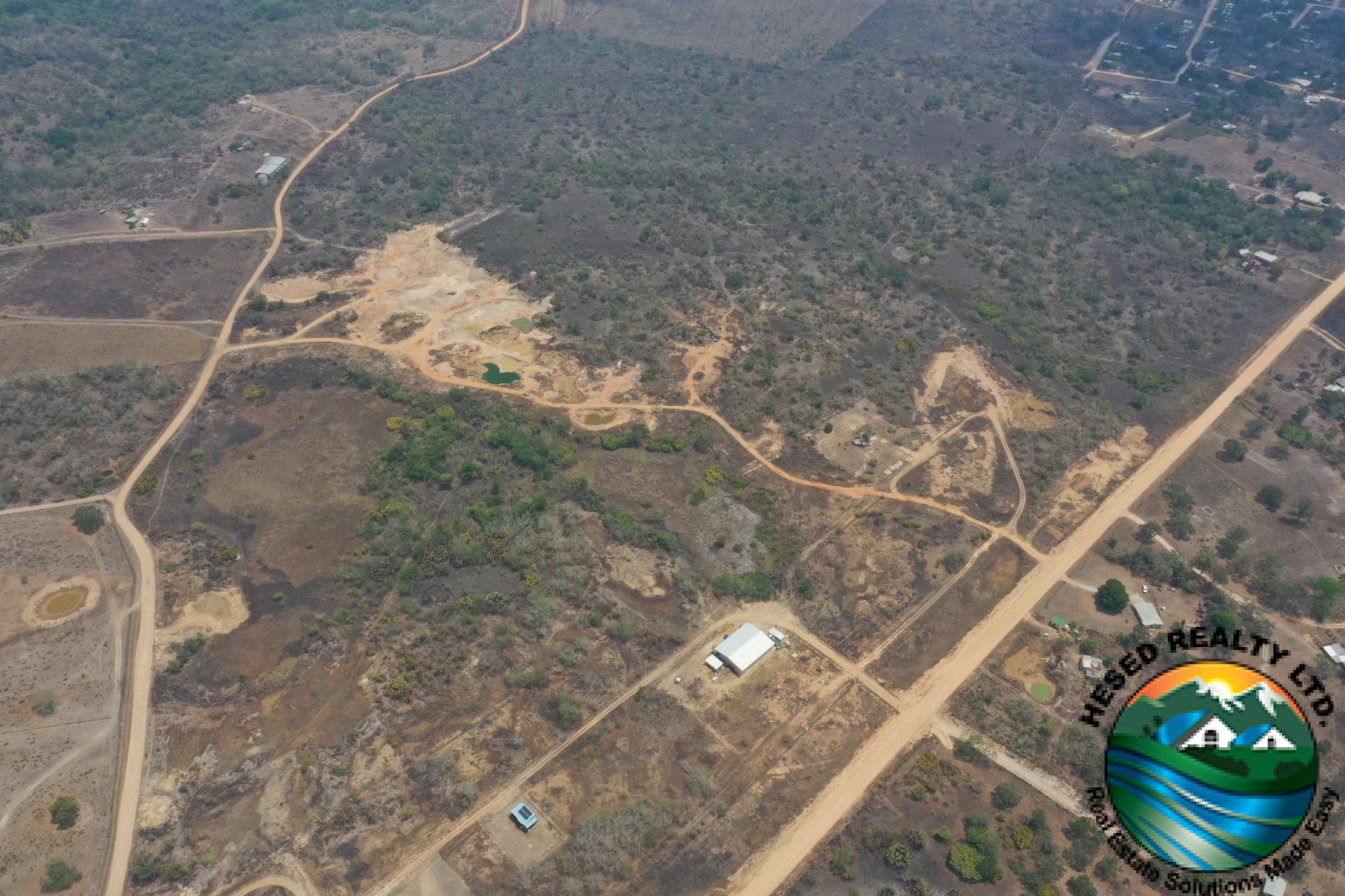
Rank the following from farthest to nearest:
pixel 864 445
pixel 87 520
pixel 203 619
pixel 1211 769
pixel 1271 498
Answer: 1. pixel 864 445
2. pixel 1271 498
3. pixel 87 520
4. pixel 203 619
5. pixel 1211 769

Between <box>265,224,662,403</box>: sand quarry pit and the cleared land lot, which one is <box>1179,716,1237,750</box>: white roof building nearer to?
<box>265,224,662,403</box>: sand quarry pit

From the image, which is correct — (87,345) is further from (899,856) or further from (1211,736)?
(1211,736)

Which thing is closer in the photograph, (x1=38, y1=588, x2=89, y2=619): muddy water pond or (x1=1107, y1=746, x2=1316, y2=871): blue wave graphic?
(x1=1107, y1=746, x2=1316, y2=871): blue wave graphic

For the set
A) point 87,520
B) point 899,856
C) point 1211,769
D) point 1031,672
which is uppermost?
point 1211,769

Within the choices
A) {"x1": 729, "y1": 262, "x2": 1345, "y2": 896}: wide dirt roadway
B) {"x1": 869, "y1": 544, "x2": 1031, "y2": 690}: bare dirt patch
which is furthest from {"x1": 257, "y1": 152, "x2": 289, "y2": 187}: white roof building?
{"x1": 729, "y1": 262, "x2": 1345, "y2": 896}: wide dirt roadway

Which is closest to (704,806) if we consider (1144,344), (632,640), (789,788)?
(789,788)

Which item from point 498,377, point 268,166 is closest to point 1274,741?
point 498,377

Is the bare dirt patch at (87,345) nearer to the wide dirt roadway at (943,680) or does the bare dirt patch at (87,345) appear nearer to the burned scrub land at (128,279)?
the burned scrub land at (128,279)

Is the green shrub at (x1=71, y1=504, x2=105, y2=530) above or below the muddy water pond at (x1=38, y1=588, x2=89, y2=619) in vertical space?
above
